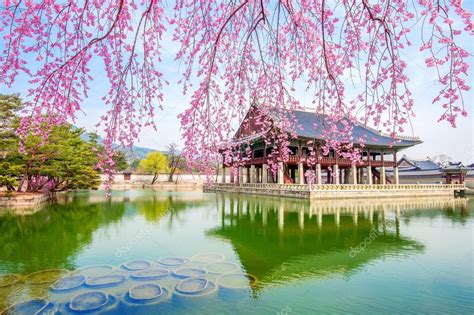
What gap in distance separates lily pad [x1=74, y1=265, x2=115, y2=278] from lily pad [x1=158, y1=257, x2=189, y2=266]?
1.14m

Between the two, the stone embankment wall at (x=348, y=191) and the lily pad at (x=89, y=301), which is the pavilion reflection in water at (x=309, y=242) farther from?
the stone embankment wall at (x=348, y=191)

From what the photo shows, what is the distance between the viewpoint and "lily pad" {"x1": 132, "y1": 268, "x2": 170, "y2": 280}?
6.51m

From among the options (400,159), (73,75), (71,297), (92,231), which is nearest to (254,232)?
(92,231)

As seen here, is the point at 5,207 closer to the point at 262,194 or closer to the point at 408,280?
the point at 262,194

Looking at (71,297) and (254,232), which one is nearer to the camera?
(71,297)

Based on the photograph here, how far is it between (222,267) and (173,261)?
130cm

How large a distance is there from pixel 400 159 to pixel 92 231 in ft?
133

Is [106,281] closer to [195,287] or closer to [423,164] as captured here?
[195,287]

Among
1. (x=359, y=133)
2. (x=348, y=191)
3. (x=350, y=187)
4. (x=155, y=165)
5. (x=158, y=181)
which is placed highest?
(x=359, y=133)

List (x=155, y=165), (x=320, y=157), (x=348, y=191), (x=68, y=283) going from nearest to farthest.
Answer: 1. (x=68, y=283)
2. (x=348, y=191)
3. (x=320, y=157)
4. (x=155, y=165)

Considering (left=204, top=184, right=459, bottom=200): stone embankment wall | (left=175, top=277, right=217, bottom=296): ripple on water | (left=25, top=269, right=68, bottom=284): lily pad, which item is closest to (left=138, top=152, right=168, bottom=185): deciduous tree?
(left=204, top=184, right=459, bottom=200): stone embankment wall

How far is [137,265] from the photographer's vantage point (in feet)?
24.1

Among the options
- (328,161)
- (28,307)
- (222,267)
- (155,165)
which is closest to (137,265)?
(222,267)

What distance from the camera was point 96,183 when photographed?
93.9 ft
